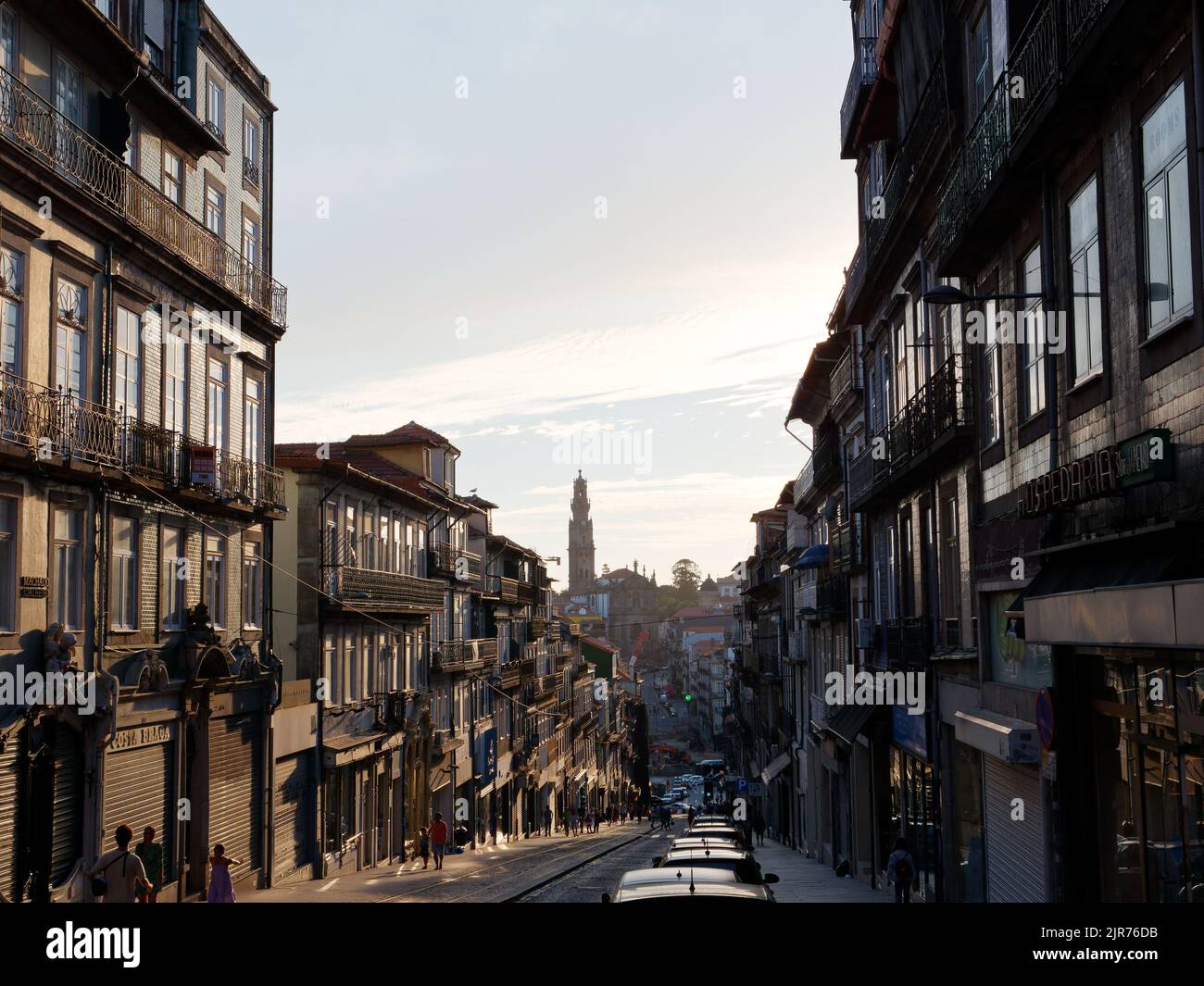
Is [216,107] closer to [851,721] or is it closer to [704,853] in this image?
[704,853]

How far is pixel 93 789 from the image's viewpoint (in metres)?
20.7

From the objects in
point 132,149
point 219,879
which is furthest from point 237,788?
point 132,149

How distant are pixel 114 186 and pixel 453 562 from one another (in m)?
28.8

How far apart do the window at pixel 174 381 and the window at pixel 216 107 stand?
535cm

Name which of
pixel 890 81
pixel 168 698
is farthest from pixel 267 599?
pixel 890 81

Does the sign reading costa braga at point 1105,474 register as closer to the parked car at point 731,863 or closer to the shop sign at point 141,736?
the parked car at point 731,863

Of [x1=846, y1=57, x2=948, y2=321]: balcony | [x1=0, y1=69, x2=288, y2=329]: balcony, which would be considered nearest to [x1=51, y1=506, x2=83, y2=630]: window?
[x1=0, y1=69, x2=288, y2=329]: balcony

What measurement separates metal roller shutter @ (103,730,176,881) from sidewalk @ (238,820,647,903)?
7.70ft

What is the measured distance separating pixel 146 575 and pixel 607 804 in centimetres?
8711

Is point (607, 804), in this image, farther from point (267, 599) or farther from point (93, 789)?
point (93, 789)

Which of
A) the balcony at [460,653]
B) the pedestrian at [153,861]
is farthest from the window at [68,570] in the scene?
the balcony at [460,653]

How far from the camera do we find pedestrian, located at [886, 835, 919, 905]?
2356 cm

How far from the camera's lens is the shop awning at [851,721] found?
93.7 feet
